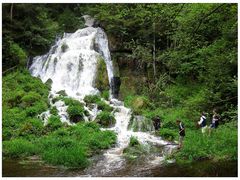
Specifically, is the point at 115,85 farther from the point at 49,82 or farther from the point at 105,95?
the point at 49,82

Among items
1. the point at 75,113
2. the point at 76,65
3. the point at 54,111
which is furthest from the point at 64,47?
the point at 75,113

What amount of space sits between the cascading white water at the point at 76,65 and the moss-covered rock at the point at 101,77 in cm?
28

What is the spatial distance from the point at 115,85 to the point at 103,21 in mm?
6282

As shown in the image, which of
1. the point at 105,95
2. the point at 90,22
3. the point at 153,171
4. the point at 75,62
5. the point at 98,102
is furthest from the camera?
the point at 90,22

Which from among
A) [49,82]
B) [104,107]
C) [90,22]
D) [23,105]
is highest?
[90,22]

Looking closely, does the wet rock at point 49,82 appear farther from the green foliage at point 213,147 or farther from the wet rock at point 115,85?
the green foliage at point 213,147

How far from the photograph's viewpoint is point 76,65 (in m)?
25.3

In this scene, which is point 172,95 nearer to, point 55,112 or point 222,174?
point 55,112

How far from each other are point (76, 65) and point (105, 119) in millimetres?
7245

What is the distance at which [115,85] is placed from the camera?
25.7 metres

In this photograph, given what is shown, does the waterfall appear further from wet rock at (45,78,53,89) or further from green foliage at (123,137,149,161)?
green foliage at (123,137,149,161)

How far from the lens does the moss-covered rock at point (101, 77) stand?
24.7 metres

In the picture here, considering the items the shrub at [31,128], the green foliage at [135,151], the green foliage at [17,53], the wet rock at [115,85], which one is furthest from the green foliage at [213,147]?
the green foliage at [17,53]

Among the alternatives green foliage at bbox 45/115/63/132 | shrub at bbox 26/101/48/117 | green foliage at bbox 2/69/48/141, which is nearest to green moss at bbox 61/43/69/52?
green foliage at bbox 2/69/48/141
